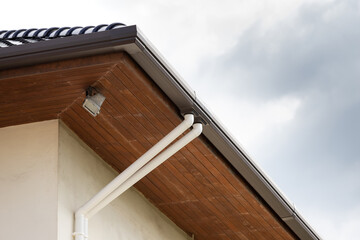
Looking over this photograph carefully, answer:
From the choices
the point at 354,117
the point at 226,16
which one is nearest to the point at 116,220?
the point at 226,16

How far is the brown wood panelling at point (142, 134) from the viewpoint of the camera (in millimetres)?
5336

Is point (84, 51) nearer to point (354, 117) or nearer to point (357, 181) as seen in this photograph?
point (357, 181)

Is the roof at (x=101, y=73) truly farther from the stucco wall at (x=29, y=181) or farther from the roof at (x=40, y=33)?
the stucco wall at (x=29, y=181)

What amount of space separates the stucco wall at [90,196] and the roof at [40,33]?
2.17 feet

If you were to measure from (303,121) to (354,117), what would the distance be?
3.80m

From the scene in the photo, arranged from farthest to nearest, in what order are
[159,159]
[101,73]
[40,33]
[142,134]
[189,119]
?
[142,134]
[40,33]
[159,159]
[189,119]
[101,73]

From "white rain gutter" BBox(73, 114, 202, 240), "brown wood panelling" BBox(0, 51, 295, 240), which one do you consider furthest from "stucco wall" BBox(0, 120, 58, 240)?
"white rain gutter" BBox(73, 114, 202, 240)

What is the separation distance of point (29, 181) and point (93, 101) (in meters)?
0.79

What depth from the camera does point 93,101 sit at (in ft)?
18.0

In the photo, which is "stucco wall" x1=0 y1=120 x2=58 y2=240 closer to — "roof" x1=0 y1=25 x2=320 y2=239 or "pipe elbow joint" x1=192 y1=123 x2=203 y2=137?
"roof" x1=0 y1=25 x2=320 y2=239

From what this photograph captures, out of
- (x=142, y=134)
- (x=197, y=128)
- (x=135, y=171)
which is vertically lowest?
(x=135, y=171)

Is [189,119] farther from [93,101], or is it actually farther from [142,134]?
[93,101]

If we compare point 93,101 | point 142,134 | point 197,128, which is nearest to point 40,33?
point 93,101

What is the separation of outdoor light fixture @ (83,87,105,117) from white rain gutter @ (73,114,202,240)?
18.6 inches
